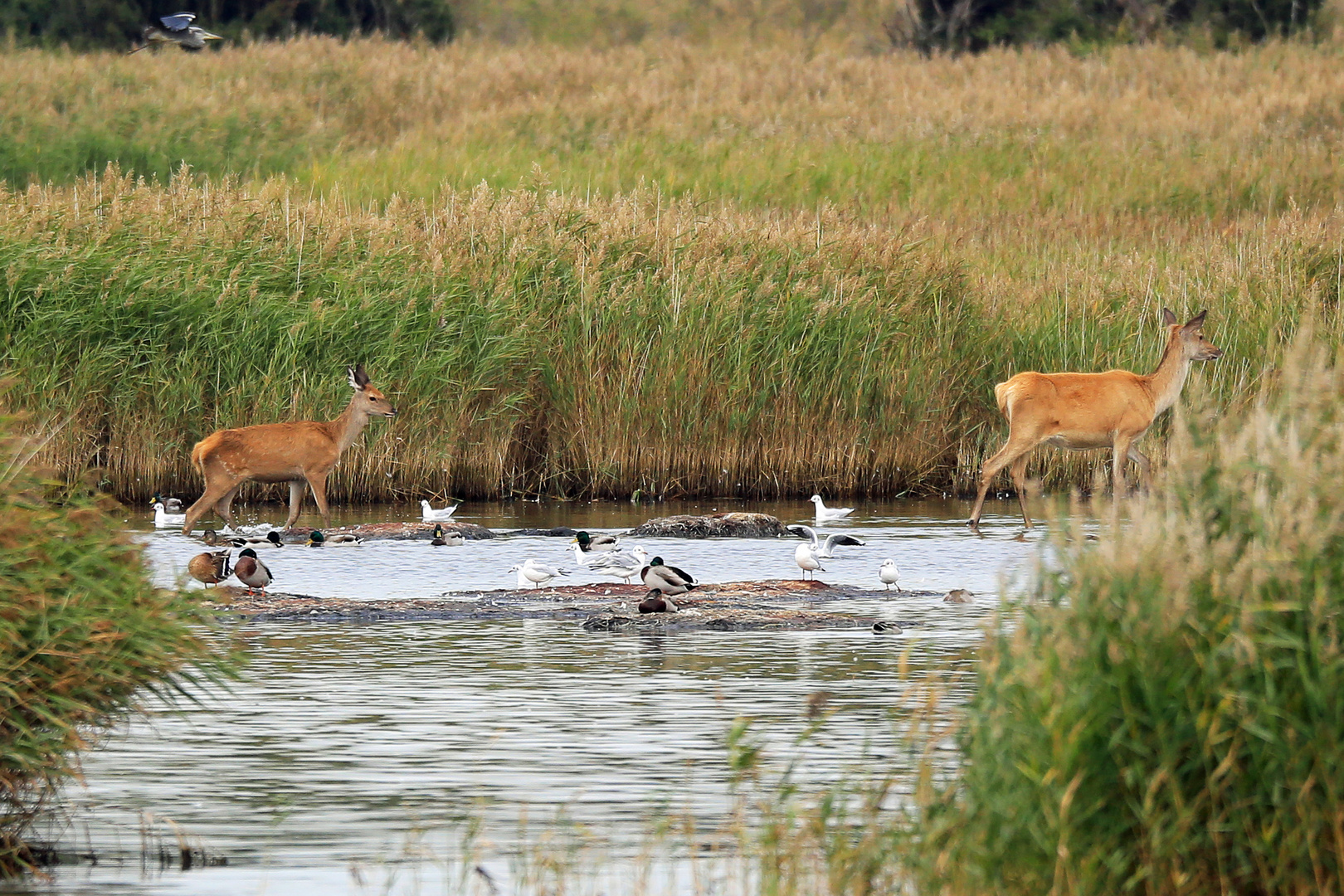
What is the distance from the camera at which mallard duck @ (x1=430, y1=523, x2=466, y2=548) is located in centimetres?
1753

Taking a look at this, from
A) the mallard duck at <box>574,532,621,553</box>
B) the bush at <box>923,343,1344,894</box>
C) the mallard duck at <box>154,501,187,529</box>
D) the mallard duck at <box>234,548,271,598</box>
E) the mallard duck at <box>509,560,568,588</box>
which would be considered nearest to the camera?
the bush at <box>923,343,1344,894</box>

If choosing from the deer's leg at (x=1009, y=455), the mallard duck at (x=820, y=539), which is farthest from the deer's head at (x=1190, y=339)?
the mallard duck at (x=820, y=539)

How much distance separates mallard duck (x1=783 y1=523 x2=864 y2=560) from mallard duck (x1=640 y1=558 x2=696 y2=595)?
54.4 inches

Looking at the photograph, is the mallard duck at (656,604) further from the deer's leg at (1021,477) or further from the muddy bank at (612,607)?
the deer's leg at (1021,477)

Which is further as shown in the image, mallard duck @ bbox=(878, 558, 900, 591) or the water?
mallard duck @ bbox=(878, 558, 900, 591)

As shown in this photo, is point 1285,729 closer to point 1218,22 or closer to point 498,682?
point 498,682

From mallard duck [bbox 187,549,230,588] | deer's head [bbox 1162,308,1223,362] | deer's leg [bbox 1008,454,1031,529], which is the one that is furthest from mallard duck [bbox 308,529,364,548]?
deer's head [bbox 1162,308,1223,362]

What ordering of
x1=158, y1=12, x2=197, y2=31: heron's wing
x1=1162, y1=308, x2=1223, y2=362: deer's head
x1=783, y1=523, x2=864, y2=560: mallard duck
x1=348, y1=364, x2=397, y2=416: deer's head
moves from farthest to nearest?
x1=158, y1=12, x2=197, y2=31: heron's wing < x1=1162, y1=308, x2=1223, y2=362: deer's head < x1=348, y1=364, x2=397, y2=416: deer's head < x1=783, y1=523, x2=864, y2=560: mallard duck

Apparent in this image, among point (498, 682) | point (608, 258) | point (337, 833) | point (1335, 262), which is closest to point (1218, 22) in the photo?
point (1335, 262)

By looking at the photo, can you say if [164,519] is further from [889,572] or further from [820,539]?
[889,572]

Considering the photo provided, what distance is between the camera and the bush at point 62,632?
24.4 ft

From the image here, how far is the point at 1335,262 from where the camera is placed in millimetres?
23016

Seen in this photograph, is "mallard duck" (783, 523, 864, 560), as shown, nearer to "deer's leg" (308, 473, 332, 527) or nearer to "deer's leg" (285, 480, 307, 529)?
"deer's leg" (308, 473, 332, 527)

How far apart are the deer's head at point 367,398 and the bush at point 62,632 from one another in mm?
11079
